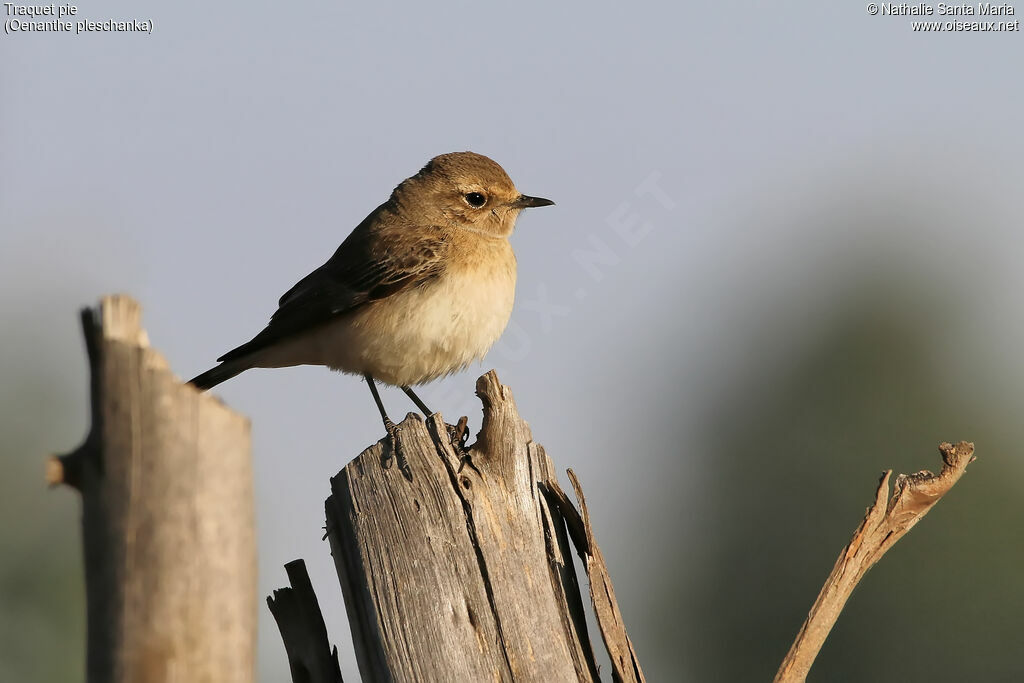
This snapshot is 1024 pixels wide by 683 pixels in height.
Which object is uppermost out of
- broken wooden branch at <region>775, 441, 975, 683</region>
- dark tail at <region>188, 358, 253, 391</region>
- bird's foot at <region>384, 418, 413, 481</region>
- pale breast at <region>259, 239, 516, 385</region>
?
dark tail at <region>188, 358, 253, 391</region>

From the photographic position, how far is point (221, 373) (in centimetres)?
861

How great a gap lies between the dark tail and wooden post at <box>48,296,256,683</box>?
4.69m

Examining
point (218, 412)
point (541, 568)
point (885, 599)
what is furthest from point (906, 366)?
point (218, 412)

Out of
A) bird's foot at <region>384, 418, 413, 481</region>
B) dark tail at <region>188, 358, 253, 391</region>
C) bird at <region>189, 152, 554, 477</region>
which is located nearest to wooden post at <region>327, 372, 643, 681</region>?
bird's foot at <region>384, 418, 413, 481</region>

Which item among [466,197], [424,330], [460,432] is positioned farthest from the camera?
[466,197]

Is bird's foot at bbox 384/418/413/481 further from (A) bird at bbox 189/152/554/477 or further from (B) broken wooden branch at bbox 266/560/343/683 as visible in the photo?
(A) bird at bbox 189/152/554/477

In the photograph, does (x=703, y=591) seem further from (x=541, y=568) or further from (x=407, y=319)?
(x=541, y=568)

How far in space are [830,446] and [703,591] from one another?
3.64m

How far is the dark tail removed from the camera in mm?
8531

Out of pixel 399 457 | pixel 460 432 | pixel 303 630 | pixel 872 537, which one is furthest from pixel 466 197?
pixel 872 537

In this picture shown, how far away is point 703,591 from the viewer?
16859 millimetres

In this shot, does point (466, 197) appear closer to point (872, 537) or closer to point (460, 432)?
point (460, 432)

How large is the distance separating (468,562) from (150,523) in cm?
173

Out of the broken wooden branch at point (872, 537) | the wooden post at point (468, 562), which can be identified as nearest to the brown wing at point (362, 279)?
the wooden post at point (468, 562)
